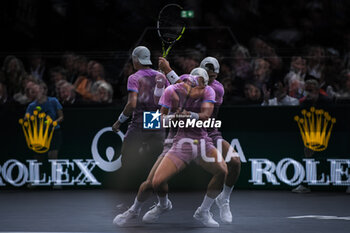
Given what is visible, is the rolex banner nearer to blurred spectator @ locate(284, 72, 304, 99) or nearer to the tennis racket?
blurred spectator @ locate(284, 72, 304, 99)

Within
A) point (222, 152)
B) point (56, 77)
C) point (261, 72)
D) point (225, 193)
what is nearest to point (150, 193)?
point (225, 193)

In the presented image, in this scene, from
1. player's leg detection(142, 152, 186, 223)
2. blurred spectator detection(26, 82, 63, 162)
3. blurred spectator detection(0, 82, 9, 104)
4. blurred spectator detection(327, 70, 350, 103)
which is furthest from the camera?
blurred spectator detection(0, 82, 9, 104)

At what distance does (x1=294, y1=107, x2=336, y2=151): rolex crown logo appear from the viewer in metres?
12.4

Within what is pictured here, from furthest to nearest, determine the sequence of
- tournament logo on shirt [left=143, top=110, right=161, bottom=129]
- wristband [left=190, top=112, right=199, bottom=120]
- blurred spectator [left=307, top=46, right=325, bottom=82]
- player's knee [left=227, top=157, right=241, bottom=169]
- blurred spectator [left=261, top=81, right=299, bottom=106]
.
→ blurred spectator [left=261, top=81, right=299, bottom=106] < blurred spectator [left=307, top=46, right=325, bottom=82] < tournament logo on shirt [left=143, top=110, right=161, bottom=129] < player's knee [left=227, top=157, right=241, bottom=169] < wristband [left=190, top=112, right=199, bottom=120]

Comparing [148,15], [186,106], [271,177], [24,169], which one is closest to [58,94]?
[24,169]

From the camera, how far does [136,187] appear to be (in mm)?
12719

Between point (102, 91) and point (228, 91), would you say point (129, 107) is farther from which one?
point (102, 91)

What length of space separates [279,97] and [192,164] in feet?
5.97

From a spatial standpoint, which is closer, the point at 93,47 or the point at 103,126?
the point at 103,126

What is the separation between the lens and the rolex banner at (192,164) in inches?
487

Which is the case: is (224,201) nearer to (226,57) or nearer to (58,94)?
(226,57)

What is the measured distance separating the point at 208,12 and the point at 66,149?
3.65m

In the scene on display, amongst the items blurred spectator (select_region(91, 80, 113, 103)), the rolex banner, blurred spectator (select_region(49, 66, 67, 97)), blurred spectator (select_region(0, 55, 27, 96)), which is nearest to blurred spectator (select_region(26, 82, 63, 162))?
the rolex banner

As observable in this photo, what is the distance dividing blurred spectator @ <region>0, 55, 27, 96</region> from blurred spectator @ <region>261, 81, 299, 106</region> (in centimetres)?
406
